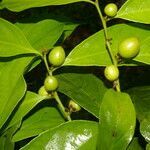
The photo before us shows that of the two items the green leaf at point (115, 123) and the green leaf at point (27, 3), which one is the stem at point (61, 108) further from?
the green leaf at point (27, 3)

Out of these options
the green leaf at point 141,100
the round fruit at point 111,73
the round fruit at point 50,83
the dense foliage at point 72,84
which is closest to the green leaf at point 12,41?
the dense foliage at point 72,84

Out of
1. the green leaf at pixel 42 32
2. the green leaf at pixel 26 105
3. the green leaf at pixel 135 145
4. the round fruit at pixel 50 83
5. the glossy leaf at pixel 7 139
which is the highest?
the green leaf at pixel 42 32

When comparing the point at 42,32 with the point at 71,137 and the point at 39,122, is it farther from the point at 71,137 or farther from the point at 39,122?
the point at 71,137

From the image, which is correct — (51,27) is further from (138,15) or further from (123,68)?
(123,68)

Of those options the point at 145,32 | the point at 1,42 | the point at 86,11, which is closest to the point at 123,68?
the point at 86,11

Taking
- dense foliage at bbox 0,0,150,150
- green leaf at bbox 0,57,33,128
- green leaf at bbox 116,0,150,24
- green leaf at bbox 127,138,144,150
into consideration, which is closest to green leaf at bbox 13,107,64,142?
dense foliage at bbox 0,0,150,150

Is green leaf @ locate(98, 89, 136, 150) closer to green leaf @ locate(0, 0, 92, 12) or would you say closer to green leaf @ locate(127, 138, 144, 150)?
green leaf @ locate(127, 138, 144, 150)
